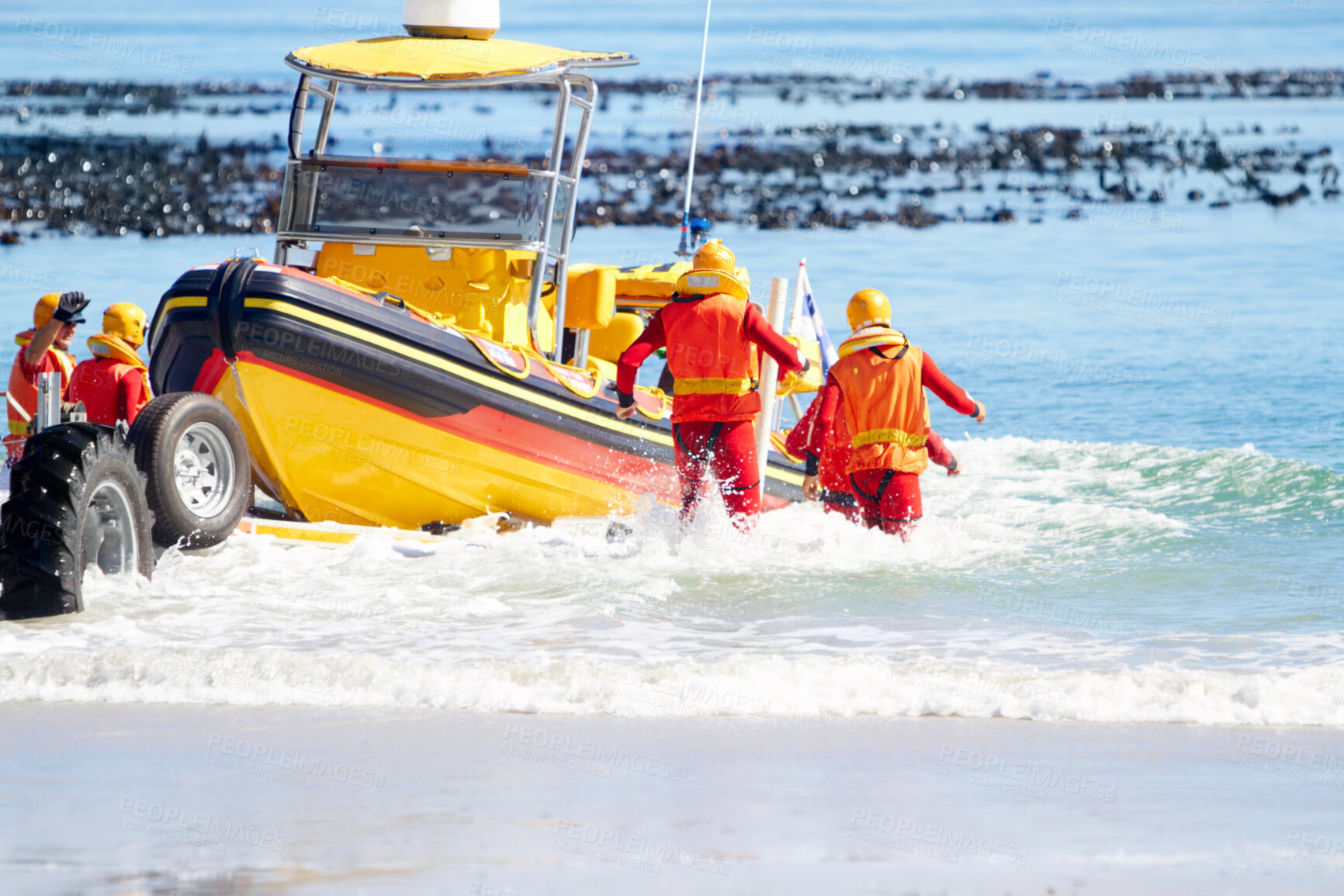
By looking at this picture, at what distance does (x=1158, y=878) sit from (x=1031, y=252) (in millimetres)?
19398

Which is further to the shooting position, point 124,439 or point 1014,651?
point 124,439

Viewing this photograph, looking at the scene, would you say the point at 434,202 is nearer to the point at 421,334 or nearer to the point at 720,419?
the point at 421,334

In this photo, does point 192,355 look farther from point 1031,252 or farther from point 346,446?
point 1031,252

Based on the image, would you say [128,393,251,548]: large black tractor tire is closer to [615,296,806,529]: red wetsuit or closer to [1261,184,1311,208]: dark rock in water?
[615,296,806,529]: red wetsuit

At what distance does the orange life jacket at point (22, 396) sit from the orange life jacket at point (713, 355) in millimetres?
2648

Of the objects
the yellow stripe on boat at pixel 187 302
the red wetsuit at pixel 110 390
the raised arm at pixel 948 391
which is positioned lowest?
the red wetsuit at pixel 110 390

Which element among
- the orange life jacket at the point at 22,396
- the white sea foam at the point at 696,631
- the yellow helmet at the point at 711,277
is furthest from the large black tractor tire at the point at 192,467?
the yellow helmet at the point at 711,277

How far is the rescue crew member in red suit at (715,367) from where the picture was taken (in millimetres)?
7289

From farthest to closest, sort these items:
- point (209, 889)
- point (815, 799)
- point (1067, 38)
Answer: point (1067, 38)
point (815, 799)
point (209, 889)

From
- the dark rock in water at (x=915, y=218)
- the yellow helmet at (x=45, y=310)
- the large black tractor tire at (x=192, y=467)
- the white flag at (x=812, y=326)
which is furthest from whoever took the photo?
the dark rock in water at (x=915, y=218)

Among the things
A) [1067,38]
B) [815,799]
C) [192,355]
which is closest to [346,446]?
[192,355]

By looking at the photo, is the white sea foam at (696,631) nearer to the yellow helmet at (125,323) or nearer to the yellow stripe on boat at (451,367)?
the yellow stripe on boat at (451,367)

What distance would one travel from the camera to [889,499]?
7.05 metres

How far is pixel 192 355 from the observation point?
7.10 meters
